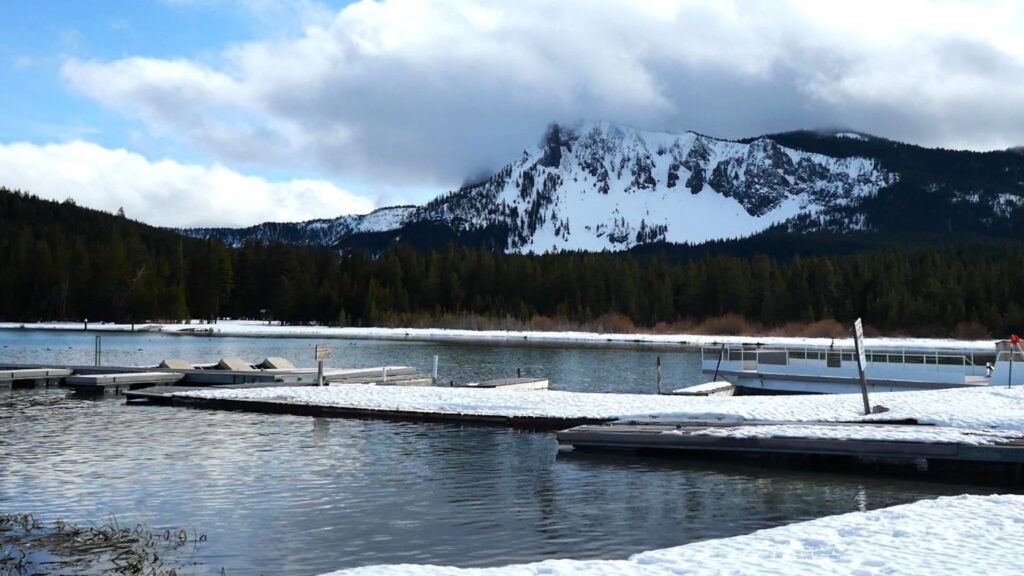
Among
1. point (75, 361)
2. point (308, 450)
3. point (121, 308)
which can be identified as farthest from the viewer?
point (121, 308)

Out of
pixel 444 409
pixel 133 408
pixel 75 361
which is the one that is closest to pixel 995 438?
pixel 444 409

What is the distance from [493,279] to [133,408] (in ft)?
411

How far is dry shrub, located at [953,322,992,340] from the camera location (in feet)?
370

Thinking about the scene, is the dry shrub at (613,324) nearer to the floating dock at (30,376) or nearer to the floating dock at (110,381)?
the floating dock at (30,376)

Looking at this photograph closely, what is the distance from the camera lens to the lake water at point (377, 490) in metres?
14.7

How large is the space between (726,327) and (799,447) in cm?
10413

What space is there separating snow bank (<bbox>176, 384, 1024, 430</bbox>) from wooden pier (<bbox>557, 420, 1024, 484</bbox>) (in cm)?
127

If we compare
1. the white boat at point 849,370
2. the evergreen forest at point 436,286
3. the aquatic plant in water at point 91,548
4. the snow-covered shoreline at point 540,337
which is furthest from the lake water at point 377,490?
the evergreen forest at point 436,286

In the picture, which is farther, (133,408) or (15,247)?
(15,247)

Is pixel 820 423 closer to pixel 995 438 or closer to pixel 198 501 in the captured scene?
pixel 995 438

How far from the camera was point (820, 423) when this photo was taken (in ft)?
80.4

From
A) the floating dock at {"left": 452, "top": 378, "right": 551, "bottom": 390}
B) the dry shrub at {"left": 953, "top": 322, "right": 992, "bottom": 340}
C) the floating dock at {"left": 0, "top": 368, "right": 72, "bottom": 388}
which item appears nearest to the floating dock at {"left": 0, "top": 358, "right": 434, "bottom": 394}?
the floating dock at {"left": 0, "top": 368, "right": 72, "bottom": 388}

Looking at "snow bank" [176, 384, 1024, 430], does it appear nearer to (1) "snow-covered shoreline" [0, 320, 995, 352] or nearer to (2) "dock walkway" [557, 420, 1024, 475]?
(2) "dock walkway" [557, 420, 1024, 475]

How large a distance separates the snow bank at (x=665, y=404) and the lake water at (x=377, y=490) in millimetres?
1871
